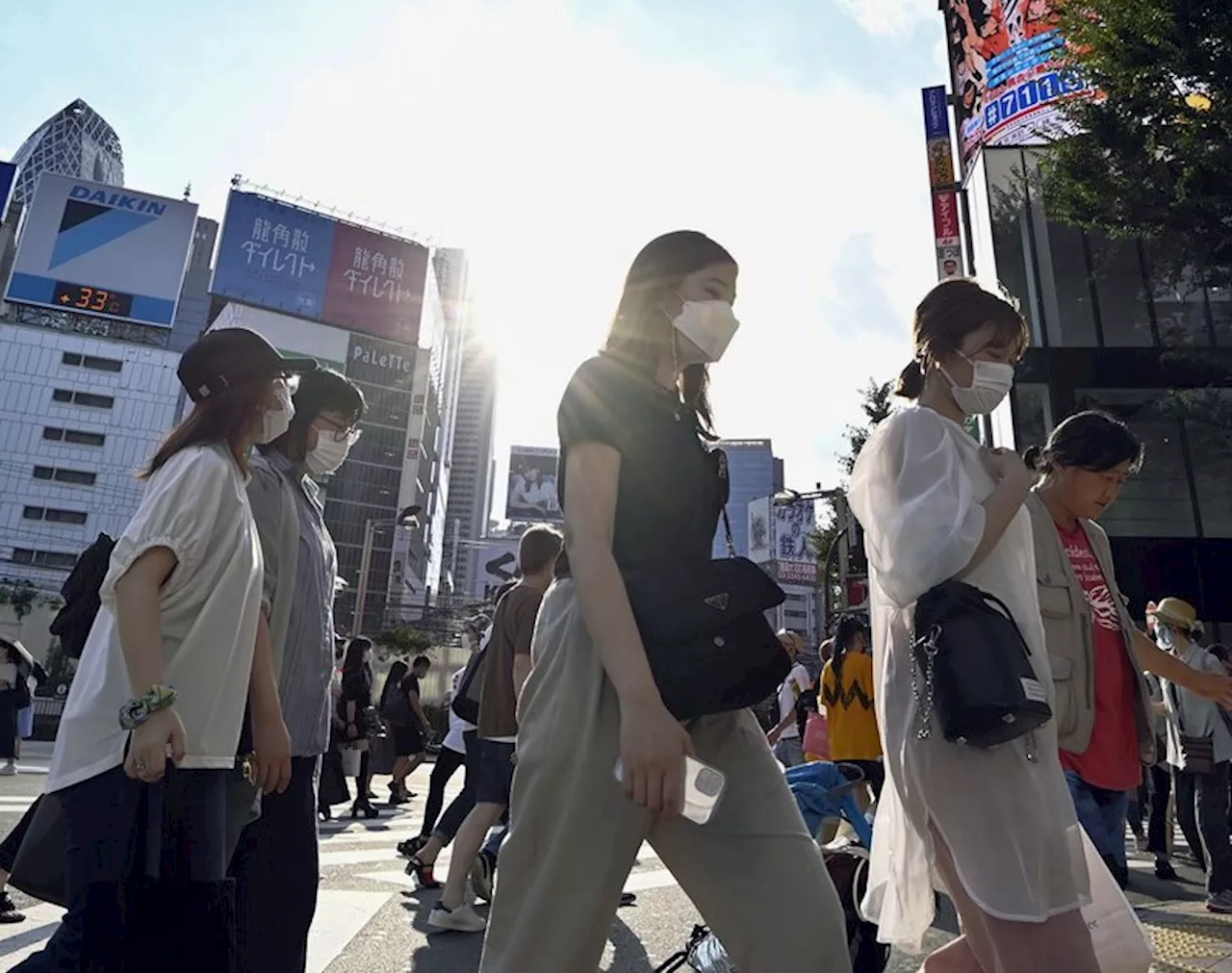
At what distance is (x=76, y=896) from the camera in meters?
1.56

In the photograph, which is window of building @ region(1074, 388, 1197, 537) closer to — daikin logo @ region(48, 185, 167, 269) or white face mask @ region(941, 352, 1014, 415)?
white face mask @ region(941, 352, 1014, 415)

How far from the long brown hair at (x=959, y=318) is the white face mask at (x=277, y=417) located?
5.19 ft

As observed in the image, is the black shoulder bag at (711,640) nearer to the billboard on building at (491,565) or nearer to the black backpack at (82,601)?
the black backpack at (82,601)

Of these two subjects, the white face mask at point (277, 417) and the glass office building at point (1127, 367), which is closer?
the white face mask at point (277, 417)

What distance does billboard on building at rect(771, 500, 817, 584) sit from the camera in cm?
5553

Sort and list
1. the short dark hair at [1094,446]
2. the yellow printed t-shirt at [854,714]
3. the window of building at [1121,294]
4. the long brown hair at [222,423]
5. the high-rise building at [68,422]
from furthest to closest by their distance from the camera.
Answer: the high-rise building at [68,422], the window of building at [1121,294], the yellow printed t-shirt at [854,714], the short dark hair at [1094,446], the long brown hair at [222,423]

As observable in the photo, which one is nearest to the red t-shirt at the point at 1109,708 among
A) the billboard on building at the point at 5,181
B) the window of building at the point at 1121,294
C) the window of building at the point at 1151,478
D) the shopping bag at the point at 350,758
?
the shopping bag at the point at 350,758

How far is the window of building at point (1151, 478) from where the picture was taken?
1734 cm

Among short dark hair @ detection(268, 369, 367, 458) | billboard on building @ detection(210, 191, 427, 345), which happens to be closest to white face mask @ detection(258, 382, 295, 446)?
short dark hair @ detection(268, 369, 367, 458)

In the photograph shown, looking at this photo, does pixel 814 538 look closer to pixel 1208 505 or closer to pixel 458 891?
pixel 1208 505

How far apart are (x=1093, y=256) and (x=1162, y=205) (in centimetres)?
1073

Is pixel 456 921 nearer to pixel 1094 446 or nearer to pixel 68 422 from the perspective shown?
pixel 1094 446

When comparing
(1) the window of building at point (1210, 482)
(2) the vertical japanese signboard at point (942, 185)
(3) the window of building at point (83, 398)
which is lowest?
(1) the window of building at point (1210, 482)

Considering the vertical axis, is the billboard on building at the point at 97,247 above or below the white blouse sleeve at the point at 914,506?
above
